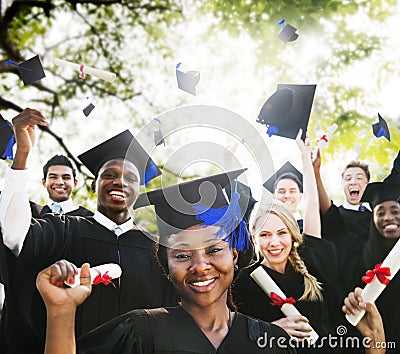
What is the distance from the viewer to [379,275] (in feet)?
11.8

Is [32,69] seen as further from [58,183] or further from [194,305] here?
[194,305]

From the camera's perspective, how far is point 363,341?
3635mm

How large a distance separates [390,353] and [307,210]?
1.07 meters

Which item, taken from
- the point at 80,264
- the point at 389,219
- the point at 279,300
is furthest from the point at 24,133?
the point at 389,219

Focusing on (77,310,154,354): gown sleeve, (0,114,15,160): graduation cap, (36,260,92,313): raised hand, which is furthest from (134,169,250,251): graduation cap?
(0,114,15,160): graduation cap

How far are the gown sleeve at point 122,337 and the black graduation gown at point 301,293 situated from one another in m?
0.76

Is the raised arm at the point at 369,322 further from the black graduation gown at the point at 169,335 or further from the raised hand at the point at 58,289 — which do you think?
the raised hand at the point at 58,289

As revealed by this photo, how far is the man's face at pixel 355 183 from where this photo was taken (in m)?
3.99

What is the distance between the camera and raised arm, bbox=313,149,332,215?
3.89m

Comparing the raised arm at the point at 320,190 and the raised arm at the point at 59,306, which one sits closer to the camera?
the raised arm at the point at 59,306

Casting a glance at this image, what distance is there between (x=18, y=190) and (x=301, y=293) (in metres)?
1.88

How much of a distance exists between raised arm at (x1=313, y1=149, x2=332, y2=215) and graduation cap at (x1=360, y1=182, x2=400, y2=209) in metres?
0.27

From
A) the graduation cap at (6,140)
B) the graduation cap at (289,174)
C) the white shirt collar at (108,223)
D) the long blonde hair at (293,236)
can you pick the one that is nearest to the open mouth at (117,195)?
the white shirt collar at (108,223)

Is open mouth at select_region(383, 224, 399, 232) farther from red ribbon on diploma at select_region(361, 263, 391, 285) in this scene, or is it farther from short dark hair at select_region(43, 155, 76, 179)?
short dark hair at select_region(43, 155, 76, 179)
